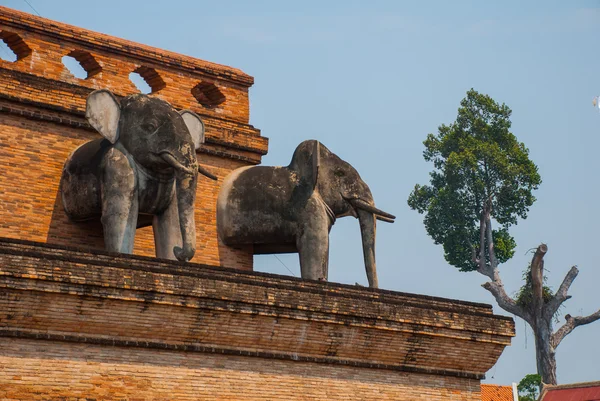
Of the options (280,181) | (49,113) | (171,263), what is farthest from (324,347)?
(49,113)

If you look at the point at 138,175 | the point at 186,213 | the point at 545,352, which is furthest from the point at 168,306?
the point at 545,352

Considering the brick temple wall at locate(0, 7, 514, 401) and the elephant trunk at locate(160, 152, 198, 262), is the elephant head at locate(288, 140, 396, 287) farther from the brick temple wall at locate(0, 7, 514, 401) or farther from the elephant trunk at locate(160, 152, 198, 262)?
the elephant trunk at locate(160, 152, 198, 262)

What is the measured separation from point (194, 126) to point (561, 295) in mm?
19530

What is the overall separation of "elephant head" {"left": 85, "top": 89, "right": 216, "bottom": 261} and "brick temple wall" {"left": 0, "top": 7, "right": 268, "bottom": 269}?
4.90 feet

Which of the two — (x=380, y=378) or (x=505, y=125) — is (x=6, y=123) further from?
(x=505, y=125)

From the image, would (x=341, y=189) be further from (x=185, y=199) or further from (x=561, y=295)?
(x=561, y=295)

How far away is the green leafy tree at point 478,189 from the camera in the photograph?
3591 cm

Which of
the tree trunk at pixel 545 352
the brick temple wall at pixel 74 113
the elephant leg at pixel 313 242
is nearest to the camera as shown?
the brick temple wall at pixel 74 113

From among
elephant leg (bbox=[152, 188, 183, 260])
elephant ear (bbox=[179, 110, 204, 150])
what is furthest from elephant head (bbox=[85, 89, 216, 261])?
elephant ear (bbox=[179, 110, 204, 150])

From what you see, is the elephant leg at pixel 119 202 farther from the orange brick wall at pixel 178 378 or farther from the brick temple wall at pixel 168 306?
the orange brick wall at pixel 178 378

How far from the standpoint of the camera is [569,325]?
34.4 meters

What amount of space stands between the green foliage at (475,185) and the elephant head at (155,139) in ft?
67.7

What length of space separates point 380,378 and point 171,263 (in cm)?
314

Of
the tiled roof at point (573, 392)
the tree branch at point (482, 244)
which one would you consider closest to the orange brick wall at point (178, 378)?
the tiled roof at point (573, 392)
